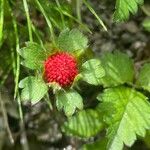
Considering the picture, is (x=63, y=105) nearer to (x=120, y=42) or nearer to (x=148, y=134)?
(x=148, y=134)

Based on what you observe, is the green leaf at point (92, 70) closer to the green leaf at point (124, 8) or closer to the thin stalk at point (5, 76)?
the green leaf at point (124, 8)

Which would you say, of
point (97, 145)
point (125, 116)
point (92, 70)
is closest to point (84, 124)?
point (97, 145)

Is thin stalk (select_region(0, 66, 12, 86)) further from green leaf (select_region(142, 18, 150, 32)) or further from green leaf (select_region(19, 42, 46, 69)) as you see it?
green leaf (select_region(142, 18, 150, 32))

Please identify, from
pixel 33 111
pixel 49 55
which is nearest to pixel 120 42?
pixel 33 111

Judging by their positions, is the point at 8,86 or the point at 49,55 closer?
the point at 49,55

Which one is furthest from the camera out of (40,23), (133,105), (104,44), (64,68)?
(104,44)

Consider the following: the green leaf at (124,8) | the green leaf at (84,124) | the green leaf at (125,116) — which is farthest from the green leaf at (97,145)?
the green leaf at (124,8)

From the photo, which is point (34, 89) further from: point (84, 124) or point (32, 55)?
point (84, 124)

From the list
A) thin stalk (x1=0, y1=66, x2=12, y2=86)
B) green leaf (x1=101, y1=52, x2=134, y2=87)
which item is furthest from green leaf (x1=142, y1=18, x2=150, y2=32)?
thin stalk (x1=0, y1=66, x2=12, y2=86)
